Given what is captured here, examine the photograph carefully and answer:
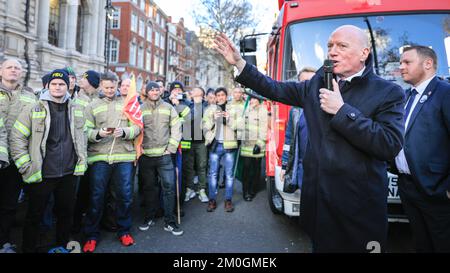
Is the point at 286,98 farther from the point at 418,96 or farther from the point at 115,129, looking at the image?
the point at 115,129

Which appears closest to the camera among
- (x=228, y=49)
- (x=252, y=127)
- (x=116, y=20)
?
(x=228, y=49)

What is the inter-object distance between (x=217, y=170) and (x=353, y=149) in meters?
4.04

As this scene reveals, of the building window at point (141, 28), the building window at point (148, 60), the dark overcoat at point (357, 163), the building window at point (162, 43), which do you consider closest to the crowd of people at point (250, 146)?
the dark overcoat at point (357, 163)

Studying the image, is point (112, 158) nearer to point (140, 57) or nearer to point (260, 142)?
point (260, 142)

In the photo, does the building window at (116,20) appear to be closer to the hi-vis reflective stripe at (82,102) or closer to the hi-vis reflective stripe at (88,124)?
the hi-vis reflective stripe at (82,102)

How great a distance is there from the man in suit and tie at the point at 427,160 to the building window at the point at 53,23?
23.5m

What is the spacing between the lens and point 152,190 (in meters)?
4.52

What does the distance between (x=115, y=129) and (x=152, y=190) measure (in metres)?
1.19

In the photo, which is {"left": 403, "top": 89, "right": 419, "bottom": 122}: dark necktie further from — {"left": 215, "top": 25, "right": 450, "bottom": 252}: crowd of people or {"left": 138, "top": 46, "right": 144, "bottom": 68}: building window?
{"left": 138, "top": 46, "right": 144, "bottom": 68}: building window

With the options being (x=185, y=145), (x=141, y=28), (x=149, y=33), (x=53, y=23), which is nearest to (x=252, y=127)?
(x=185, y=145)

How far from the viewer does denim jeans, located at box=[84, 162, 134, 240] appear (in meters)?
3.86

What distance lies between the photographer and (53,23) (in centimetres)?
2114
